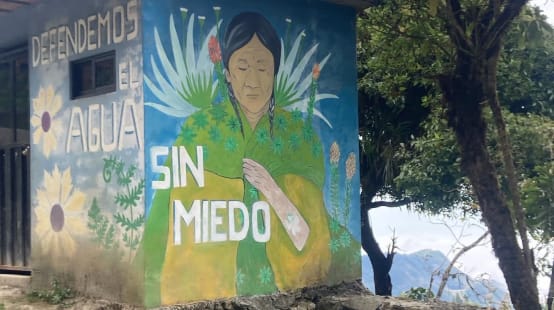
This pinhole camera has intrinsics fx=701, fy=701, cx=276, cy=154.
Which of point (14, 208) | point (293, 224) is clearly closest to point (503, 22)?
point (293, 224)

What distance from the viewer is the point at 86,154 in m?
7.64

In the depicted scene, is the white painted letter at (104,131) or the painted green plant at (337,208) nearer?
the white painted letter at (104,131)

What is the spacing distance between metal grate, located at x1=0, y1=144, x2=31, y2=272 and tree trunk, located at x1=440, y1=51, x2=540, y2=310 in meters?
5.53

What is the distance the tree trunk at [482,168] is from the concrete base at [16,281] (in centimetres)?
537

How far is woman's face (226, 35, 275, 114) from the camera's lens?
25.6 ft

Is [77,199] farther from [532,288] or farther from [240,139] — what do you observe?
[532,288]

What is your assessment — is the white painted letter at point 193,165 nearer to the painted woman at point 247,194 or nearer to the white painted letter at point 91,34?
the painted woman at point 247,194

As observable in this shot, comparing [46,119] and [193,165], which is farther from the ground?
[46,119]

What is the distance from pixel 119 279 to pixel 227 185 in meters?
1.49

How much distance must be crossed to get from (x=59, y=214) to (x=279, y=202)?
251cm

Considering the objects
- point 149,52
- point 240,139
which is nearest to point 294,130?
point 240,139

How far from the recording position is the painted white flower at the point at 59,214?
7723mm

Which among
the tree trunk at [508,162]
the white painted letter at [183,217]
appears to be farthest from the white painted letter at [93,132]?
the tree trunk at [508,162]

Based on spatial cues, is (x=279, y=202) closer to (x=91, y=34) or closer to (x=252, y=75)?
(x=252, y=75)
